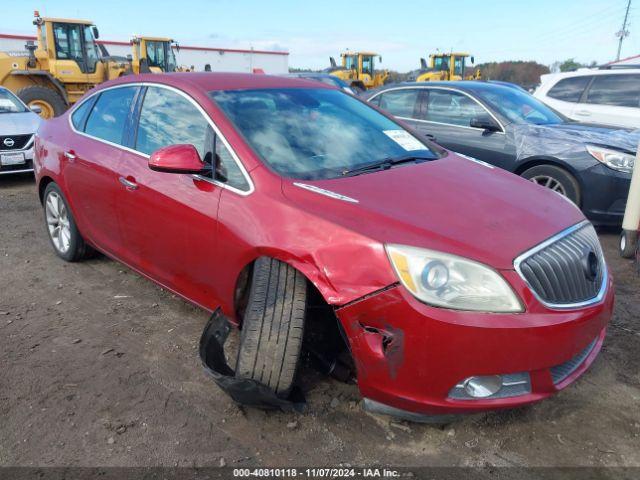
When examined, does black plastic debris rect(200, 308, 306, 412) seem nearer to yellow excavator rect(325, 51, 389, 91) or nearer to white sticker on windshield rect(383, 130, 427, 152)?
white sticker on windshield rect(383, 130, 427, 152)

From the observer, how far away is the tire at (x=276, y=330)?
95.3 inches

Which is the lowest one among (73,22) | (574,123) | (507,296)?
(507,296)

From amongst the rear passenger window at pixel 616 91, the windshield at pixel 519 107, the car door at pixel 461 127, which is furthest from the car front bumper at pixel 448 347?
the rear passenger window at pixel 616 91

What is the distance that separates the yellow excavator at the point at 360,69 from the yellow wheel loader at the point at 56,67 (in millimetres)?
12732

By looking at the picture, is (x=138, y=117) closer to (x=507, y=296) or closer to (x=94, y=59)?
(x=507, y=296)

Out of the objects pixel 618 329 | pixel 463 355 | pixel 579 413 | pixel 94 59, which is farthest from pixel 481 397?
pixel 94 59

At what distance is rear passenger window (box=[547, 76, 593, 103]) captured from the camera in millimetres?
7965

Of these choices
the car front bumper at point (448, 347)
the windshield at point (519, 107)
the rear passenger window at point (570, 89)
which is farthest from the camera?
the rear passenger window at point (570, 89)

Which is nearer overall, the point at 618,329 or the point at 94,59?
the point at 618,329

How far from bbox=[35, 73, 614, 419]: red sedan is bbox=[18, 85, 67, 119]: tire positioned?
1070 centimetres

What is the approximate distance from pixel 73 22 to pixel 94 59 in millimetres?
977

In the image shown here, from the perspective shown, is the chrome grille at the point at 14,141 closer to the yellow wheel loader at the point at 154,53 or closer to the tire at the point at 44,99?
the tire at the point at 44,99

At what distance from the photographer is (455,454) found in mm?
2338

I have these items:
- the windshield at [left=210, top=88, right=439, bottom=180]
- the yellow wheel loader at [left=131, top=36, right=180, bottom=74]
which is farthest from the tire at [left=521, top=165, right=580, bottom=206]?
the yellow wheel loader at [left=131, top=36, right=180, bottom=74]
